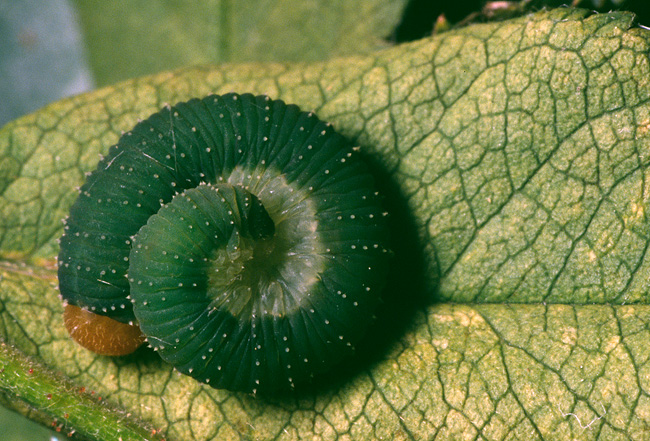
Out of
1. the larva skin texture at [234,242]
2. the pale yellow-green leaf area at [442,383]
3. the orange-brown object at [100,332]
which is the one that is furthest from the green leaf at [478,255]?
the larva skin texture at [234,242]

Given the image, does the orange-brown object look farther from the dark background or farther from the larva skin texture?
the dark background

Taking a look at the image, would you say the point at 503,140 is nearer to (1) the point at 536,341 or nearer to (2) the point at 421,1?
(1) the point at 536,341

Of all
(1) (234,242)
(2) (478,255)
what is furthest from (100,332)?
(2) (478,255)

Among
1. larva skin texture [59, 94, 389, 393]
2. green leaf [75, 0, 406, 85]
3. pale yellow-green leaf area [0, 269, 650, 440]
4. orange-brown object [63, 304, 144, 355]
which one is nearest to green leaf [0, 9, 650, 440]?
pale yellow-green leaf area [0, 269, 650, 440]

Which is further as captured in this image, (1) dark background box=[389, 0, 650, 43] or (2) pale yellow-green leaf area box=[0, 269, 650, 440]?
(1) dark background box=[389, 0, 650, 43]

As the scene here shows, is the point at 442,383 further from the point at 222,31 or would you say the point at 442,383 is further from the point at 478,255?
the point at 222,31

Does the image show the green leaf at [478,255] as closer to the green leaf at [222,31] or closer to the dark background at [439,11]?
the dark background at [439,11]

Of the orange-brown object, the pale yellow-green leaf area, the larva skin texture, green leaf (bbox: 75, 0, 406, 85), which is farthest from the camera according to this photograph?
green leaf (bbox: 75, 0, 406, 85)

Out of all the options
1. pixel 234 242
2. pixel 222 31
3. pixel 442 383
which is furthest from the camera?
pixel 222 31
